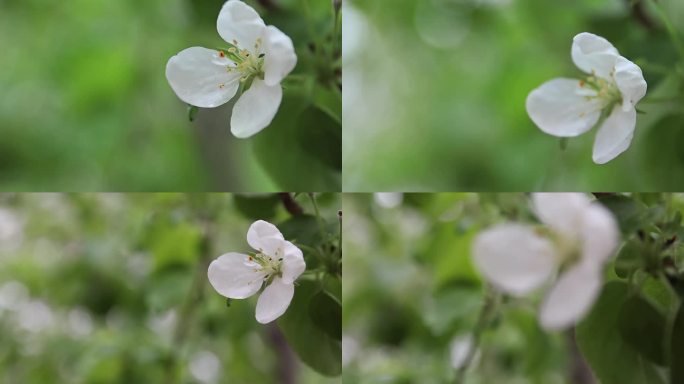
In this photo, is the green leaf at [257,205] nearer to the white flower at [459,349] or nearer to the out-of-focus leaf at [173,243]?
the out-of-focus leaf at [173,243]

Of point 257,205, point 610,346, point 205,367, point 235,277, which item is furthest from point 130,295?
point 610,346

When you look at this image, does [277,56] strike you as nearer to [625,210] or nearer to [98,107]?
[625,210]

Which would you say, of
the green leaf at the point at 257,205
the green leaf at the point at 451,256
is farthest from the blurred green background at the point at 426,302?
the green leaf at the point at 257,205

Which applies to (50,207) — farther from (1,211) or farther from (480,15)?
(480,15)

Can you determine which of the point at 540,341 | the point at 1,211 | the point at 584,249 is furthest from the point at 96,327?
the point at 584,249

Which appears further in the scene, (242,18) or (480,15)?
(480,15)

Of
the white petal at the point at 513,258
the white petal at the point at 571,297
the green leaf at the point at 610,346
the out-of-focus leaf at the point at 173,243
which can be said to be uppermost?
the white petal at the point at 513,258
